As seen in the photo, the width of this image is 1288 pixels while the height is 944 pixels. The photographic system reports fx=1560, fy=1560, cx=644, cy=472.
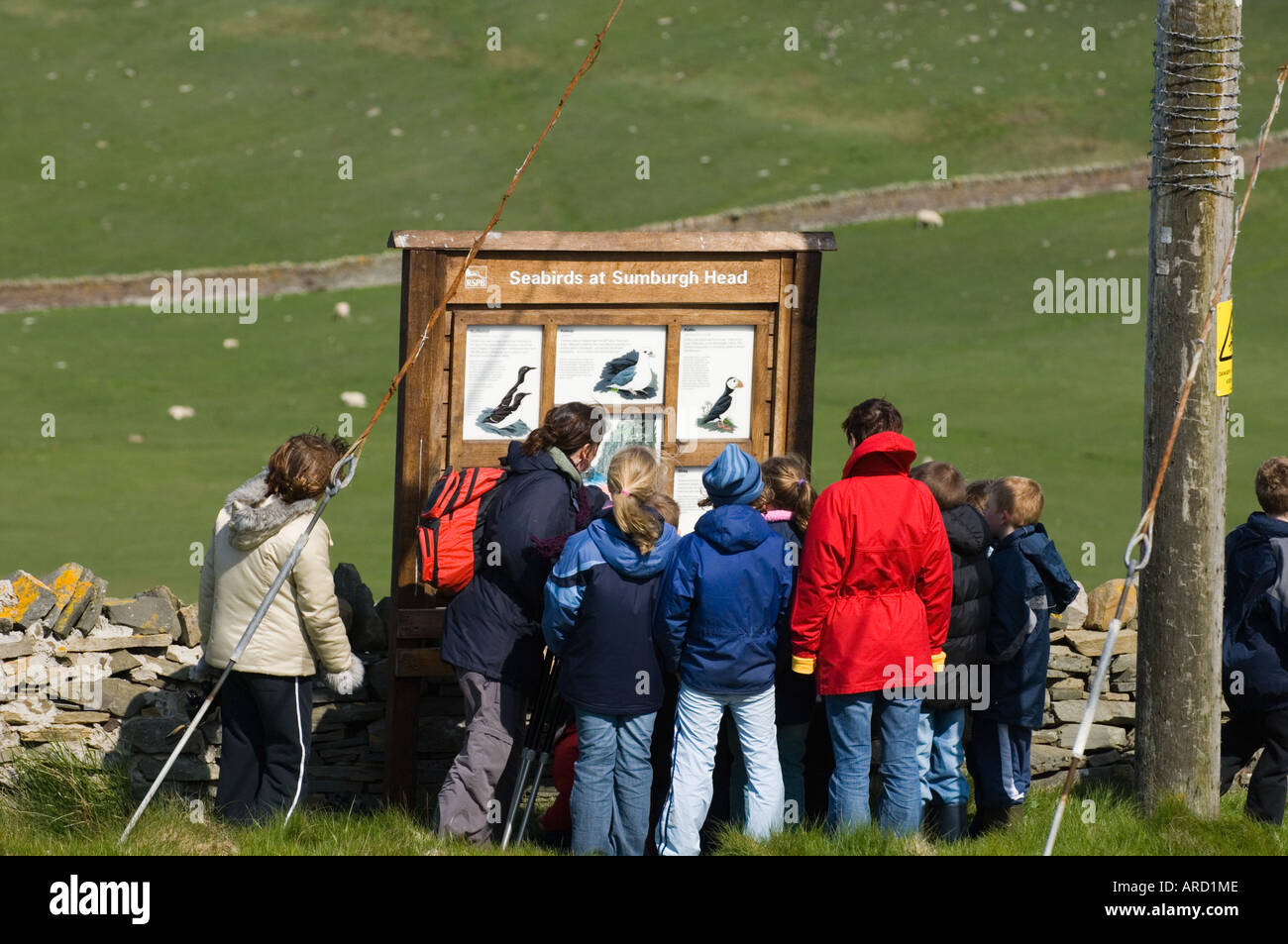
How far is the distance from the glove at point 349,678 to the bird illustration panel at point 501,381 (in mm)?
1128

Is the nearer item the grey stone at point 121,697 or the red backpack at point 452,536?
the red backpack at point 452,536

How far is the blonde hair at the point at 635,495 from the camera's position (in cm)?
589

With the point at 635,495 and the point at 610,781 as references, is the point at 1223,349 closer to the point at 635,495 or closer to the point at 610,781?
the point at 635,495

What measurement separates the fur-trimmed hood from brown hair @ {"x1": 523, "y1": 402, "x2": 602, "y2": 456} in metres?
0.92

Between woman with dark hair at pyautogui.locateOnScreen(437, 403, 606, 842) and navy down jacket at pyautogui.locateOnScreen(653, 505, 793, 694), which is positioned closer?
navy down jacket at pyautogui.locateOnScreen(653, 505, 793, 694)

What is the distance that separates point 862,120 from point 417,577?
31189 mm

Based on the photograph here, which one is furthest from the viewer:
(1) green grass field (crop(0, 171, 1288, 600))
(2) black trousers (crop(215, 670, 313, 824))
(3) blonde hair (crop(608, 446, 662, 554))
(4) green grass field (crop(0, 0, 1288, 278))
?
(4) green grass field (crop(0, 0, 1288, 278))

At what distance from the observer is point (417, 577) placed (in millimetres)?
6867

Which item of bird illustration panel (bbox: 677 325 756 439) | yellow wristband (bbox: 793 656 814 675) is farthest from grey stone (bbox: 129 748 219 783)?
yellow wristband (bbox: 793 656 814 675)

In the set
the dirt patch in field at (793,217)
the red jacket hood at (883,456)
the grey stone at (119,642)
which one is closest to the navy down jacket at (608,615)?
the red jacket hood at (883,456)

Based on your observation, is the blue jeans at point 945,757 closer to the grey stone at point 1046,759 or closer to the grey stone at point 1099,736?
the grey stone at point 1046,759

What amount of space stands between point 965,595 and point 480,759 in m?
2.09

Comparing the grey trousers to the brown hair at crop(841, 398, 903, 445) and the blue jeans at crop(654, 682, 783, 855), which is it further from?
the brown hair at crop(841, 398, 903, 445)

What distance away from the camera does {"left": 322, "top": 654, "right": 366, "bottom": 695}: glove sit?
6.54 meters
